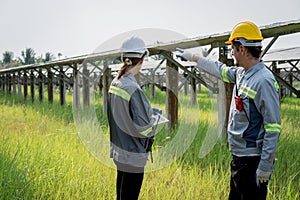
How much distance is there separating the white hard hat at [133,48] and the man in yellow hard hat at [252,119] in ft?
1.88

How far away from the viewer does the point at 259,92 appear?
76.6 inches

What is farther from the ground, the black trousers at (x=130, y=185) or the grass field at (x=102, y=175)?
the black trousers at (x=130, y=185)

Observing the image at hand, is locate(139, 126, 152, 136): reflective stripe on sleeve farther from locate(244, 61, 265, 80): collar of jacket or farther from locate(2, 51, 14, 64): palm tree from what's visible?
locate(2, 51, 14, 64): palm tree

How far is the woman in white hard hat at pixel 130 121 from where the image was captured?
218cm

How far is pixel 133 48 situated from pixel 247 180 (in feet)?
3.55

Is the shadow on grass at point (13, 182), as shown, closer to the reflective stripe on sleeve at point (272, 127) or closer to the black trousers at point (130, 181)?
the black trousers at point (130, 181)

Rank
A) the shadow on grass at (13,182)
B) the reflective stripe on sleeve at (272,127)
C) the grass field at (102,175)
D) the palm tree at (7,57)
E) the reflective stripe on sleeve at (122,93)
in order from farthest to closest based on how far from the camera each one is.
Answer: the palm tree at (7,57), the grass field at (102,175), the shadow on grass at (13,182), the reflective stripe on sleeve at (122,93), the reflective stripe on sleeve at (272,127)

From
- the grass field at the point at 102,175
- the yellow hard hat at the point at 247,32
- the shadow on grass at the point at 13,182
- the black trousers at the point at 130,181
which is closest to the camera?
the yellow hard hat at the point at 247,32

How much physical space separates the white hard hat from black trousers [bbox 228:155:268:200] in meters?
0.89

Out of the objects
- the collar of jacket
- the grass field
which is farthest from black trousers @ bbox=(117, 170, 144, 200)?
the collar of jacket

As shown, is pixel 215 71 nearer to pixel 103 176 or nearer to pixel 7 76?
pixel 103 176

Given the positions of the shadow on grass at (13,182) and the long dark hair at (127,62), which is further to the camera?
the shadow on grass at (13,182)

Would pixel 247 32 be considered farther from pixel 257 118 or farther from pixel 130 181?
pixel 130 181

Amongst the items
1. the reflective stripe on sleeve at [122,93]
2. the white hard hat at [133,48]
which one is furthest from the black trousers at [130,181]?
the white hard hat at [133,48]
